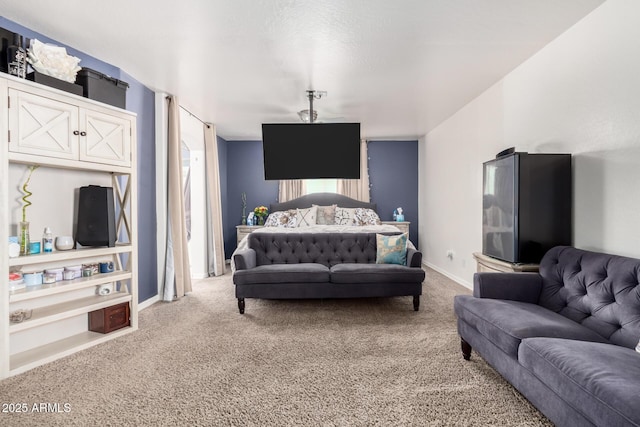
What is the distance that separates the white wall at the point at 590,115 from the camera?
218cm

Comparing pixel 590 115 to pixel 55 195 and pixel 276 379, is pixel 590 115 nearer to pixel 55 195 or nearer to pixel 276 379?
pixel 276 379

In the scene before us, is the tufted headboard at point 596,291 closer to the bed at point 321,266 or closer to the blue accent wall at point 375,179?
the bed at point 321,266

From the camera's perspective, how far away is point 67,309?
2590mm

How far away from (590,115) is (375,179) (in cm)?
460

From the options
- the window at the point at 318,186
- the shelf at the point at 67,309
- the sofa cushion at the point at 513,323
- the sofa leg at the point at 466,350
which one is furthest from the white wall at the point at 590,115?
the shelf at the point at 67,309

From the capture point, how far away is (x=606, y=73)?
2338 millimetres

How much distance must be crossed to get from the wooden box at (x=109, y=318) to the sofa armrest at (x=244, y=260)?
43.0 inches

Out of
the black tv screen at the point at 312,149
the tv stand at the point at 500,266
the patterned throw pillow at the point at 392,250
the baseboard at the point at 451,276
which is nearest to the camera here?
the tv stand at the point at 500,266

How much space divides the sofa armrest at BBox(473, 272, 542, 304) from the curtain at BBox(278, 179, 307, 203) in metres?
4.85

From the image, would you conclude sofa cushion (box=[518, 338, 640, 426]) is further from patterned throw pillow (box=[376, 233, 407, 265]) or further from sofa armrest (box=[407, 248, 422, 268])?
patterned throw pillow (box=[376, 233, 407, 265])

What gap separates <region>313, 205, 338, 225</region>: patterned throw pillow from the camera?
6.18m

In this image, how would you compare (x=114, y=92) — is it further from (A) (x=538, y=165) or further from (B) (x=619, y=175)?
(B) (x=619, y=175)

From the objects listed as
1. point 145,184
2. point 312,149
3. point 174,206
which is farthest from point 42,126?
point 312,149

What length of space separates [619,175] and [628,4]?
112cm
